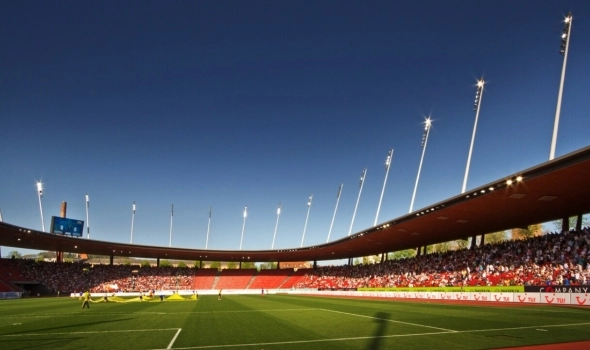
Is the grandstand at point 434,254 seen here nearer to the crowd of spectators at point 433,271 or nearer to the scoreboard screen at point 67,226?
the crowd of spectators at point 433,271

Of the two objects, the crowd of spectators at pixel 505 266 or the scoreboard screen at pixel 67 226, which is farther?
the scoreboard screen at pixel 67 226

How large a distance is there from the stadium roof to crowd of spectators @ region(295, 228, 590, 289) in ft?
8.56

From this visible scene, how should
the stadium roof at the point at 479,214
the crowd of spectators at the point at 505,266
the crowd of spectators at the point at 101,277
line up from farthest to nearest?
the crowd of spectators at the point at 101,277, the crowd of spectators at the point at 505,266, the stadium roof at the point at 479,214

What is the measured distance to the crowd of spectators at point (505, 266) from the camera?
28828mm

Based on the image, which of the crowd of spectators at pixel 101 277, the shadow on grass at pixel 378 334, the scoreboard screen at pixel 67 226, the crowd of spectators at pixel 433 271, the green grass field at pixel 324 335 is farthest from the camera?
the crowd of spectators at pixel 101 277

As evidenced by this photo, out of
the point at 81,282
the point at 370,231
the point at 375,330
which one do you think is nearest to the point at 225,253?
the point at 81,282

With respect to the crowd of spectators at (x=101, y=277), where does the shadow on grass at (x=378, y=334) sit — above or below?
above

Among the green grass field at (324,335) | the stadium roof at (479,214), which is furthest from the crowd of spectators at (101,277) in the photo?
the green grass field at (324,335)

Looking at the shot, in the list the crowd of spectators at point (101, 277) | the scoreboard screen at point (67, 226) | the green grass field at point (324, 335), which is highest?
the green grass field at point (324, 335)

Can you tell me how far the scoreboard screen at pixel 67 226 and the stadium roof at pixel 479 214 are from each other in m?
2.25

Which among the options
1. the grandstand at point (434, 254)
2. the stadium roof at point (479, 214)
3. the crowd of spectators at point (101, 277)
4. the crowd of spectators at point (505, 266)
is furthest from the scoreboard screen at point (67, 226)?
the crowd of spectators at point (505, 266)

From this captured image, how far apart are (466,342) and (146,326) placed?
13627 mm

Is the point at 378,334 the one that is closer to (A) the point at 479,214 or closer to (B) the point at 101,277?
(A) the point at 479,214

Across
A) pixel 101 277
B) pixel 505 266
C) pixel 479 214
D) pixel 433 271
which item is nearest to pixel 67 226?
pixel 101 277
